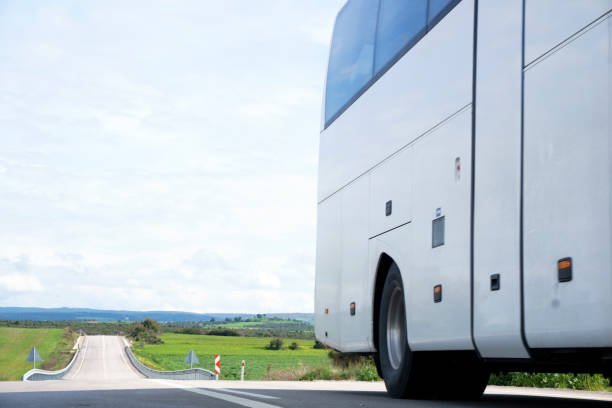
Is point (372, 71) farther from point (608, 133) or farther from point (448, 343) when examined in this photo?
point (608, 133)

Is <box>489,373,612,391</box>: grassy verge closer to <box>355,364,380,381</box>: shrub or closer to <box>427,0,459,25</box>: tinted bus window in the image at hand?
<box>355,364,380,381</box>: shrub

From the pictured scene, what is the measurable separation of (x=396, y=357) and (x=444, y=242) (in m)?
2.40

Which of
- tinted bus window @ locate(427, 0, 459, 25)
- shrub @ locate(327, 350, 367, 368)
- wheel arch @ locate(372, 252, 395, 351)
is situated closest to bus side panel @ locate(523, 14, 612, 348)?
tinted bus window @ locate(427, 0, 459, 25)

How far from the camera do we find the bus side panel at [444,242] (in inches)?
309

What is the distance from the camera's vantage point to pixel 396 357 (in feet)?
33.4

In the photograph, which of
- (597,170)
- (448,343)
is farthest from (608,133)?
(448,343)

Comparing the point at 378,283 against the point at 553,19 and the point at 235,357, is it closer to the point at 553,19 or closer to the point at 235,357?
the point at 553,19

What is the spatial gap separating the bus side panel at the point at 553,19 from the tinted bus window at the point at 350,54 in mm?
4381

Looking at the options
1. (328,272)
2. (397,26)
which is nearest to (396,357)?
(328,272)

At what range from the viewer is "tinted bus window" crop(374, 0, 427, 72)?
31.1 ft

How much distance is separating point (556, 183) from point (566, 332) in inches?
41.9

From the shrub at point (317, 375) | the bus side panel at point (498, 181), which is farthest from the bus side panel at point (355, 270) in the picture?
the shrub at point (317, 375)

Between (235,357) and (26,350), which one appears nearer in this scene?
(235,357)

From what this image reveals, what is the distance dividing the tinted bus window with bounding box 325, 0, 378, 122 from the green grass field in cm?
5768
